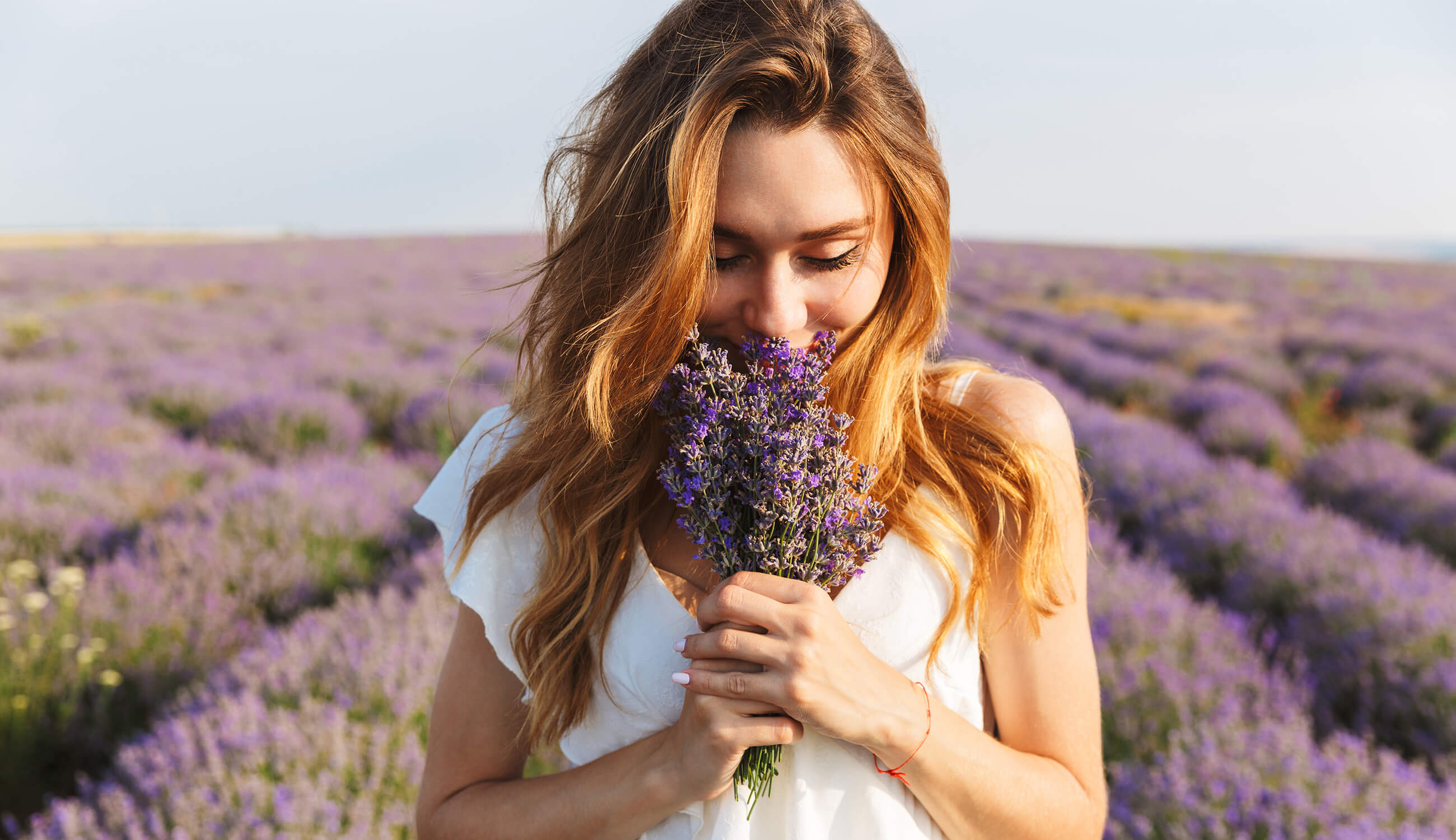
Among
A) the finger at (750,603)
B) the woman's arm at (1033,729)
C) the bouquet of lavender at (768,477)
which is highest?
the bouquet of lavender at (768,477)

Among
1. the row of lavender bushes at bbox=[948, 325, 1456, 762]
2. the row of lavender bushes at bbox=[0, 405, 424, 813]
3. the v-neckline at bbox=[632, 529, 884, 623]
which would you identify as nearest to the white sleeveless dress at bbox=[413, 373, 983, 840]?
the v-neckline at bbox=[632, 529, 884, 623]

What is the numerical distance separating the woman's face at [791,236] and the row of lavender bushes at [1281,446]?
4772 mm

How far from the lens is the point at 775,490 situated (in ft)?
3.24

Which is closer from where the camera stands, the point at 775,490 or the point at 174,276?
the point at 775,490

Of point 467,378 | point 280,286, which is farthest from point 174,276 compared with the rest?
point 467,378

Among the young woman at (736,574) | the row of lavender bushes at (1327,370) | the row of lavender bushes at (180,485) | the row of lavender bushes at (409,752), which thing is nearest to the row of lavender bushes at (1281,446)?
the row of lavender bushes at (1327,370)

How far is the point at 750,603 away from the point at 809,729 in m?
0.34

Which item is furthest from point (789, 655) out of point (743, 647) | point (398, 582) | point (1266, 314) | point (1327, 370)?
point (1266, 314)

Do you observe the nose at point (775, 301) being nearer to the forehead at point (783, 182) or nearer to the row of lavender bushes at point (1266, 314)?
the forehead at point (783, 182)

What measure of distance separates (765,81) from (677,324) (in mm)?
374

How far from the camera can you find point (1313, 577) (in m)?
3.85

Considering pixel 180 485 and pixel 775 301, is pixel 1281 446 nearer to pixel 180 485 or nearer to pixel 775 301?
pixel 775 301

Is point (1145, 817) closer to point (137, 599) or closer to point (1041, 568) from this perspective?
point (1041, 568)

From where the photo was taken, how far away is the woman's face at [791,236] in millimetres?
1164
